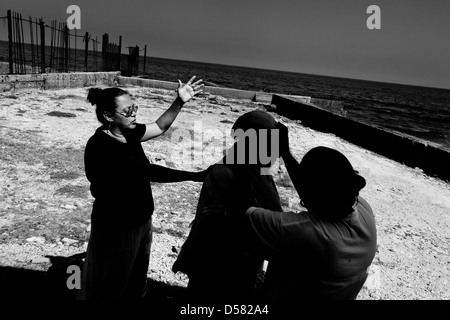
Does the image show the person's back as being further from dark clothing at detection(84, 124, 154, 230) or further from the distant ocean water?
the distant ocean water

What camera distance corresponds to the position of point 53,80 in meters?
12.5

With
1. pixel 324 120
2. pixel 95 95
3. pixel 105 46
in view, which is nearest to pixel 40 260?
pixel 95 95

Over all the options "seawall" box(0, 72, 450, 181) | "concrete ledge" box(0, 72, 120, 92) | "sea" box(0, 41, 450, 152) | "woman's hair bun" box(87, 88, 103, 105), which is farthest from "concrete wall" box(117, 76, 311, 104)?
→ "woman's hair bun" box(87, 88, 103, 105)

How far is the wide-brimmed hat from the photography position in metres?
1.48

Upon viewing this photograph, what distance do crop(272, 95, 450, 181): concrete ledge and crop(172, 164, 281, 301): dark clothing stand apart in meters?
7.74

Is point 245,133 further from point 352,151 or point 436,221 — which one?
point 352,151

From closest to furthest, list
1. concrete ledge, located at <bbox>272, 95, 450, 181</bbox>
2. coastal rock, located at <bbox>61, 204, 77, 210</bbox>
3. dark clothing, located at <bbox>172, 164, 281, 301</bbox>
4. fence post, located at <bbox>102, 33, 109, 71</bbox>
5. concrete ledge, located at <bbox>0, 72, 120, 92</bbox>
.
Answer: dark clothing, located at <bbox>172, 164, 281, 301</bbox>
coastal rock, located at <bbox>61, 204, 77, 210</bbox>
concrete ledge, located at <bbox>272, 95, 450, 181</bbox>
concrete ledge, located at <bbox>0, 72, 120, 92</bbox>
fence post, located at <bbox>102, 33, 109, 71</bbox>

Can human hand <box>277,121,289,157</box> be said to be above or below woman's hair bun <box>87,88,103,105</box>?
below

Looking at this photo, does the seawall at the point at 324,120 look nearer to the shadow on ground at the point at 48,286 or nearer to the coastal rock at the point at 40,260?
the shadow on ground at the point at 48,286

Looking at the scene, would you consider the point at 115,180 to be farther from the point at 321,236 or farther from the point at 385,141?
the point at 385,141
